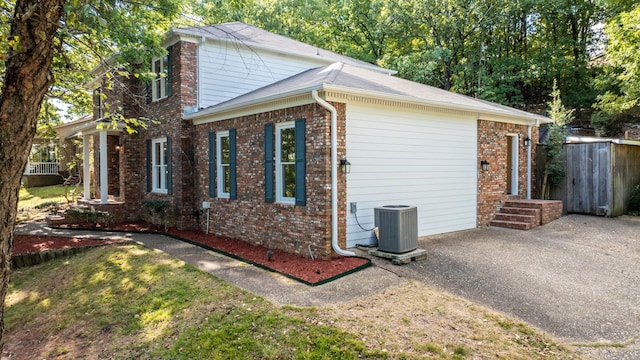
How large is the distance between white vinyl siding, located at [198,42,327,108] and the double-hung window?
12.5ft

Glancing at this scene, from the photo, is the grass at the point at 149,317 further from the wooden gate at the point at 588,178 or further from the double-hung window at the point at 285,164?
the wooden gate at the point at 588,178

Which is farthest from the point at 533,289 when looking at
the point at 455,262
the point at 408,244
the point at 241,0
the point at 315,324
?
the point at 241,0

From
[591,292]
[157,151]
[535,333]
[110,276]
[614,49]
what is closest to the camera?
[535,333]

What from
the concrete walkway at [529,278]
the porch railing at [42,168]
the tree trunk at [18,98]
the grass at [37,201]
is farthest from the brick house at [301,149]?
the porch railing at [42,168]

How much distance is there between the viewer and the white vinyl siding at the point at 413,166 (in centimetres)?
771

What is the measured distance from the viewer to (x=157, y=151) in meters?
13.0

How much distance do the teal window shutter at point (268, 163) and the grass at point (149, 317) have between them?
2.21 metres

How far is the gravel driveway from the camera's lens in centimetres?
488

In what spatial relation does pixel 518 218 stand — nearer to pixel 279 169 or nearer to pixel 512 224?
pixel 512 224

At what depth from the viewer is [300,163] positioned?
25.0 feet

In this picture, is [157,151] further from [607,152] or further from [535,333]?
[607,152]

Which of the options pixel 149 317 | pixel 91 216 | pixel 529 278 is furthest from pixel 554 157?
pixel 91 216

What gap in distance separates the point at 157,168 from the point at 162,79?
Result: 2944mm

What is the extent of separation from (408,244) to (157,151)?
31.0 feet
